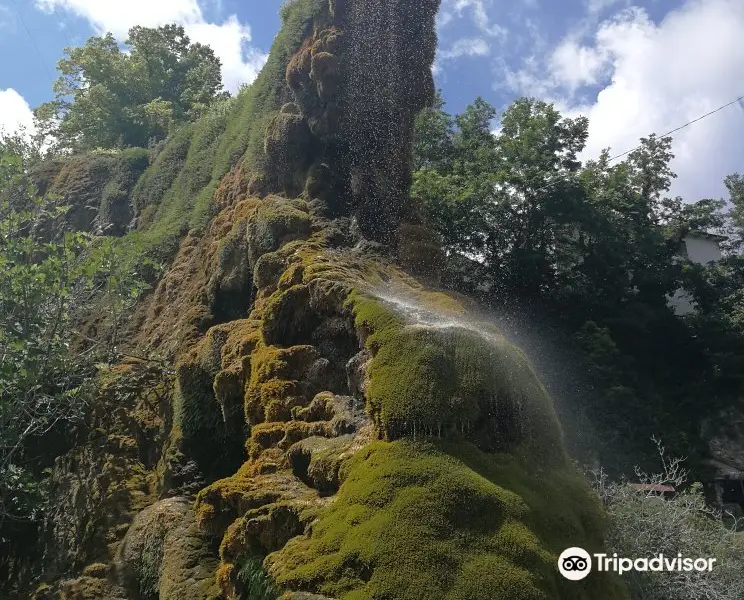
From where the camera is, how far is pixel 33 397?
10883 millimetres

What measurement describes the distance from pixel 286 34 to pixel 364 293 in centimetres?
873

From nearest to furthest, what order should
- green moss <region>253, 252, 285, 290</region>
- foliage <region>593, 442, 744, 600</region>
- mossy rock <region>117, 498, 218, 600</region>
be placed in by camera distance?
mossy rock <region>117, 498, 218, 600</region>, foliage <region>593, 442, 744, 600</region>, green moss <region>253, 252, 285, 290</region>

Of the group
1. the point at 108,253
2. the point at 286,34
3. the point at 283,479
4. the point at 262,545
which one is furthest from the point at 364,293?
the point at 286,34

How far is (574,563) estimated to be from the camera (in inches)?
247

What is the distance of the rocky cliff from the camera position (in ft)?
20.1

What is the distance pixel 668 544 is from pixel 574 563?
4.08 meters

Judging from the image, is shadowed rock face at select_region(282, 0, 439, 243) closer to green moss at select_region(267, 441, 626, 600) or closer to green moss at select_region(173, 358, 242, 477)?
green moss at select_region(173, 358, 242, 477)

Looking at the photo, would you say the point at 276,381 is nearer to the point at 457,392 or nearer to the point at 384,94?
the point at 457,392

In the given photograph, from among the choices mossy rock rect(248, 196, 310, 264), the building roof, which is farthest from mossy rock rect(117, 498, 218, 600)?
the building roof

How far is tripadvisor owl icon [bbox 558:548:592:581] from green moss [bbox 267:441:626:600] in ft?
0.22

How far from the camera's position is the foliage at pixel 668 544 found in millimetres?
8914

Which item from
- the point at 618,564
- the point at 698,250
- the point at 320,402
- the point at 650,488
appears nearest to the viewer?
the point at 618,564

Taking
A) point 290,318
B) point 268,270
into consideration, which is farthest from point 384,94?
point 290,318

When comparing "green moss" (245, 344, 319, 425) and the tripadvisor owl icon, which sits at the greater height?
"green moss" (245, 344, 319, 425)
